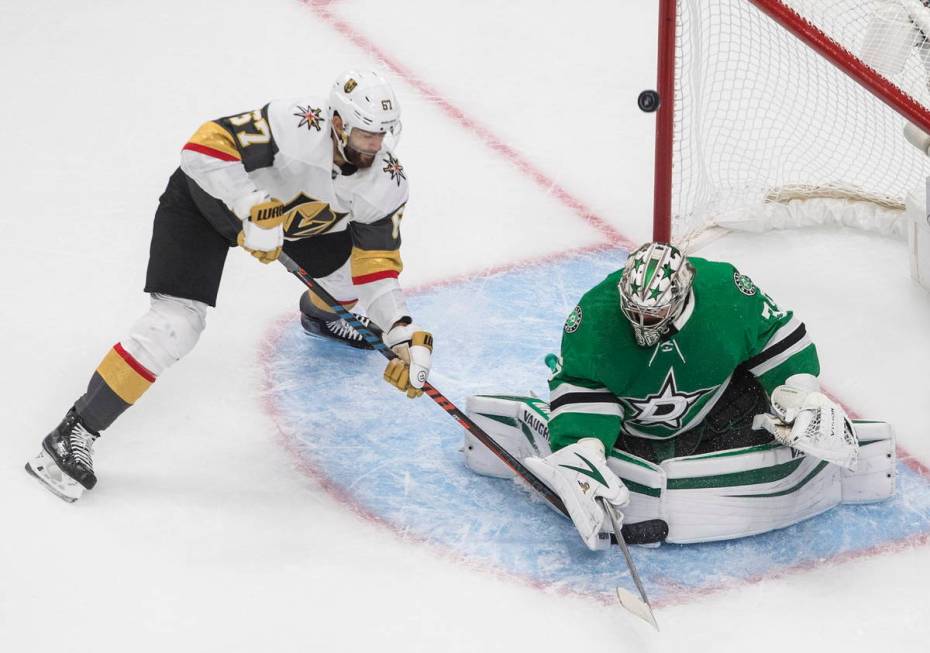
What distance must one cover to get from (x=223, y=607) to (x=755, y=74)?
94.8 inches

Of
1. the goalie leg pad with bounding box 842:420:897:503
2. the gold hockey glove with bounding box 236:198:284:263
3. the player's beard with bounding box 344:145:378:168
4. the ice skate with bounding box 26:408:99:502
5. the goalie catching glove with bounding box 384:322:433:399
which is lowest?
the goalie leg pad with bounding box 842:420:897:503

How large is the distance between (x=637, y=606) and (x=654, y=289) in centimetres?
69

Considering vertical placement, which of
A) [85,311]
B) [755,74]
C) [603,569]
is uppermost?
[755,74]

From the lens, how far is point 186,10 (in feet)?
19.8

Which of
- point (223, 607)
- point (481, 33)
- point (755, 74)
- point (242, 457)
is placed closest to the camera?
point (223, 607)

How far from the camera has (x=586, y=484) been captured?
321 centimetres

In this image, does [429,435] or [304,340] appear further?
[304,340]

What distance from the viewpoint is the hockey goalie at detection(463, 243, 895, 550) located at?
3.22m

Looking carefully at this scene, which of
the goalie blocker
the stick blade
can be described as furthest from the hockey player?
the stick blade

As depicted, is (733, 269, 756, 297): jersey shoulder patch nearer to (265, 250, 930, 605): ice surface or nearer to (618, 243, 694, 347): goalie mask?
(618, 243, 694, 347): goalie mask

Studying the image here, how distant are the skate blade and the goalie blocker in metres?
1.09

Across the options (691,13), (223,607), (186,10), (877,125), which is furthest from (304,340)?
(186,10)

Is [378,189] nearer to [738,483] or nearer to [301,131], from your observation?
[301,131]

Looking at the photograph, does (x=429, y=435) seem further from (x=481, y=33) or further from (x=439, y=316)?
(x=481, y=33)
